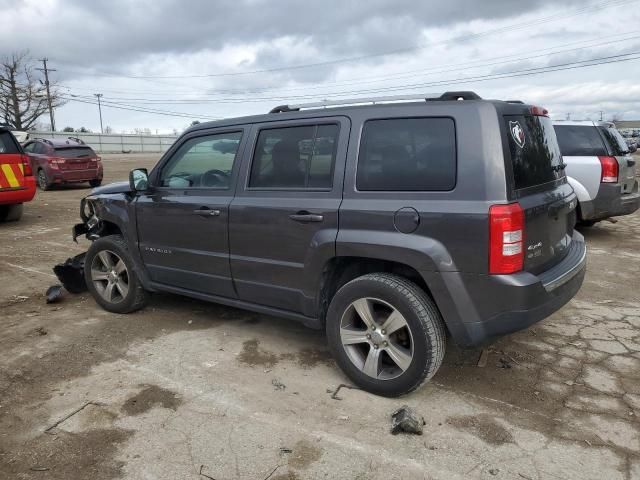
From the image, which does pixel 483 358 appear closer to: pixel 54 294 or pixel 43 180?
pixel 54 294

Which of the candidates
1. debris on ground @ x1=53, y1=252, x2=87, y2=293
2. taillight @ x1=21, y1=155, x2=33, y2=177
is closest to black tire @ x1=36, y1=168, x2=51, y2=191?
taillight @ x1=21, y1=155, x2=33, y2=177

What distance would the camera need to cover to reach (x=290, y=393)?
3357mm

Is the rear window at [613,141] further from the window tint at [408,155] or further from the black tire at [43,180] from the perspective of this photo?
the black tire at [43,180]

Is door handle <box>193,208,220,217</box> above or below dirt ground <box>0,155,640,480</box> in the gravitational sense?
above

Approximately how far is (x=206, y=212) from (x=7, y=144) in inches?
270

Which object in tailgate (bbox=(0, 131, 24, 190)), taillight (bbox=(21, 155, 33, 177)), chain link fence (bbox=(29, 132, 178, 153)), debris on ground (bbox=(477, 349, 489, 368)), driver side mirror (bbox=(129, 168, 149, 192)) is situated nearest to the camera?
debris on ground (bbox=(477, 349, 489, 368))

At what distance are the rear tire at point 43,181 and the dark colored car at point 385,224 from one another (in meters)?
13.2

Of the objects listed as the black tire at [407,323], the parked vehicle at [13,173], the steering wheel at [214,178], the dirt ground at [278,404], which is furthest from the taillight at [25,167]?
the black tire at [407,323]

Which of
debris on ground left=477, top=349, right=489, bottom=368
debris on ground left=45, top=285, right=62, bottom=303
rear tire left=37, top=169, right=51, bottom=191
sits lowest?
debris on ground left=477, top=349, right=489, bottom=368

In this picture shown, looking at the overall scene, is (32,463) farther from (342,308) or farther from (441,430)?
(441,430)

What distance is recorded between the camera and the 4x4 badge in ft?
9.98

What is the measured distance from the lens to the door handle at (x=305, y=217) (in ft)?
11.1

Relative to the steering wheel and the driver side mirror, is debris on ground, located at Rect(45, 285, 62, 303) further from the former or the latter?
the steering wheel

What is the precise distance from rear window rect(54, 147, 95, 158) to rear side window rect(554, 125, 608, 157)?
13.6 metres
